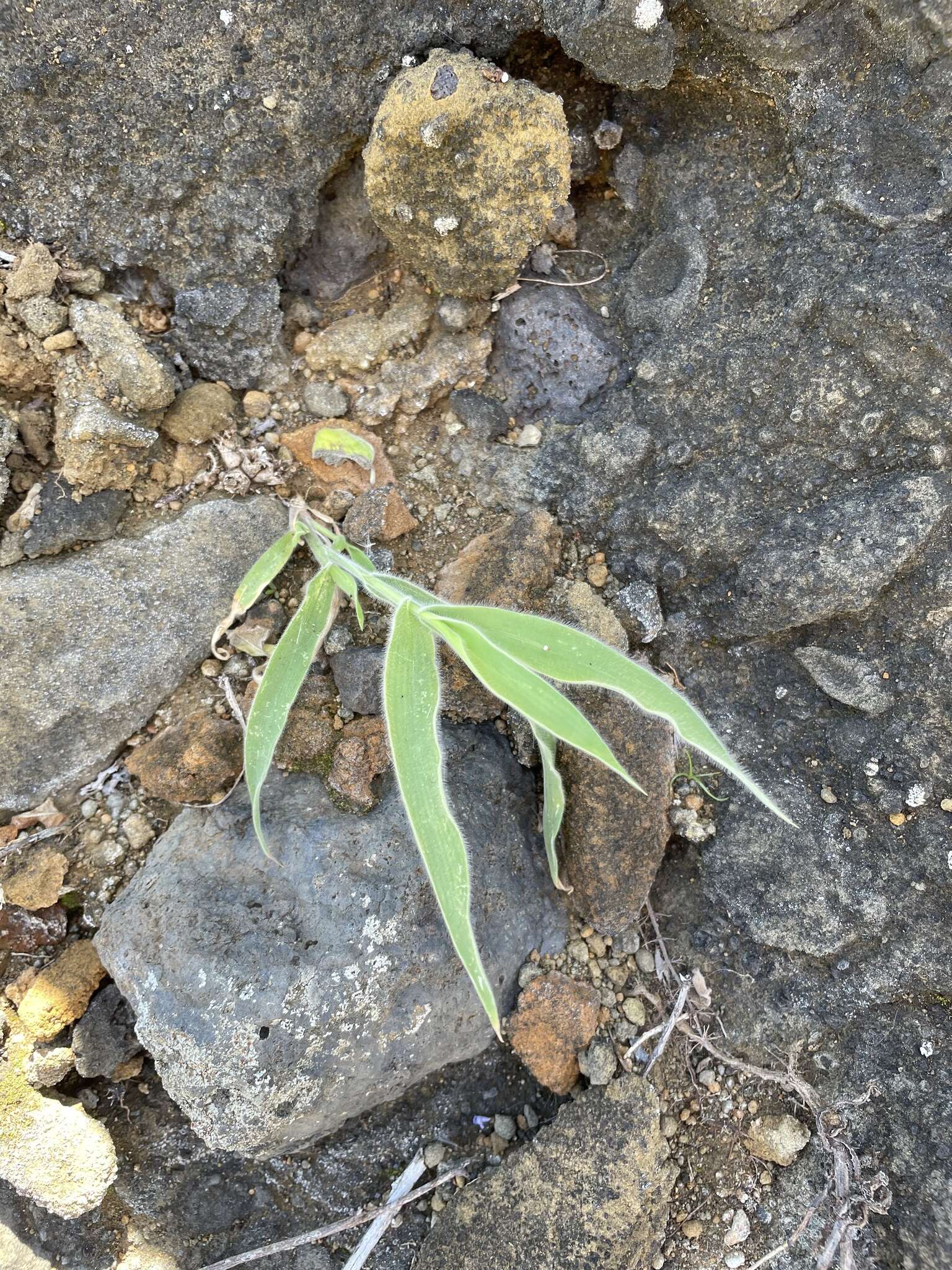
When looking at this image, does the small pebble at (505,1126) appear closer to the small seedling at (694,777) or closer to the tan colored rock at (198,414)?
the small seedling at (694,777)

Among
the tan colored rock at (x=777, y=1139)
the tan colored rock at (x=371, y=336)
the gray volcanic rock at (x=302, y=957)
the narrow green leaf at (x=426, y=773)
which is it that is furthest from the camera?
the tan colored rock at (x=371, y=336)

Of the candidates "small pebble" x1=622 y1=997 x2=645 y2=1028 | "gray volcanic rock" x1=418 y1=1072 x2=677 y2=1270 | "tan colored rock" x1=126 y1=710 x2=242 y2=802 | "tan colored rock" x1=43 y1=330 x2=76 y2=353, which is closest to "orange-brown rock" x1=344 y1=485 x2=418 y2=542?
"tan colored rock" x1=126 y1=710 x2=242 y2=802

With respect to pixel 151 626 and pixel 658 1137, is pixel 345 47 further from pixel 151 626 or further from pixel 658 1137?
pixel 658 1137

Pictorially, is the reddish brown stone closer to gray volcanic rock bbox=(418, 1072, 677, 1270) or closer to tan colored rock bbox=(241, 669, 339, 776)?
gray volcanic rock bbox=(418, 1072, 677, 1270)

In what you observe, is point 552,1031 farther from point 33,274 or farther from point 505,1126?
point 33,274

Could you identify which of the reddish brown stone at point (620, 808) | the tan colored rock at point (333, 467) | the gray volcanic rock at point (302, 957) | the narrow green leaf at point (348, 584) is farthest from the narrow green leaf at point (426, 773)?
the tan colored rock at point (333, 467)

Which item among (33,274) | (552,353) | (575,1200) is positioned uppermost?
A: (33,274)

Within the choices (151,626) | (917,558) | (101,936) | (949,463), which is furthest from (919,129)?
(101,936)

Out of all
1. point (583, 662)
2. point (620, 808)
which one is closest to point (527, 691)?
point (583, 662)
